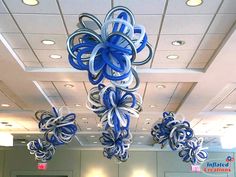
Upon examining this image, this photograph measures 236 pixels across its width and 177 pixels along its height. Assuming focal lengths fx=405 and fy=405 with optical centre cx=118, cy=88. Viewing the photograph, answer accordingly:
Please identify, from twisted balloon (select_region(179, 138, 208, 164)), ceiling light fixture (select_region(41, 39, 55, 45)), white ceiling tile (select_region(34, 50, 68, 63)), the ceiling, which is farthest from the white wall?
ceiling light fixture (select_region(41, 39, 55, 45))

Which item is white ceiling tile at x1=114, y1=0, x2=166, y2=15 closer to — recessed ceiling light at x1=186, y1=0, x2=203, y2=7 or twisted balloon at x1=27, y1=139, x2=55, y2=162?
recessed ceiling light at x1=186, y1=0, x2=203, y2=7

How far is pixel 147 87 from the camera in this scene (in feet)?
29.9

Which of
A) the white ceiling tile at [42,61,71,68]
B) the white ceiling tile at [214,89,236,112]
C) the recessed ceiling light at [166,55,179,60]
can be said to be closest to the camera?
the recessed ceiling light at [166,55,179,60]

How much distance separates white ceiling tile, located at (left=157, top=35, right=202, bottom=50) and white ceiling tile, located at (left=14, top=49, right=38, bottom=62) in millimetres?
2191

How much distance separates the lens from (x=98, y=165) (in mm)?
17953

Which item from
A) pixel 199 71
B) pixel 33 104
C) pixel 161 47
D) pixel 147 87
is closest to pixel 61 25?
pixel 161 47

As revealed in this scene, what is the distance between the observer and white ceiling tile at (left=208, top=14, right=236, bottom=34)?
527 cm

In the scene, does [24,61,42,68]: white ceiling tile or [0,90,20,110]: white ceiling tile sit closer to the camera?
[24,61,42,68]: white ceiling tile

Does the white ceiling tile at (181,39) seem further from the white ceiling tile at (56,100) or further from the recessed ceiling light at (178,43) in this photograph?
the white ceiling tile at (56,100)

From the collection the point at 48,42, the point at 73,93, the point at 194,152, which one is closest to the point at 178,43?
the point at 48,42

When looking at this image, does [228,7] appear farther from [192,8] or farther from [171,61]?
[171,61]

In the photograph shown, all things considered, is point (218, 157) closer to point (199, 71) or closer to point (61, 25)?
point (199, 71)

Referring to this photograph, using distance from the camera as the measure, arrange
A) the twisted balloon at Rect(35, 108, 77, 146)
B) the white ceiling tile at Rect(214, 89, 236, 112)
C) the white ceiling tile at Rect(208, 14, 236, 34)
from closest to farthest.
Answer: the white ceiling tile at Rect(208, 14, 236, 34) → the twisted balloon at Rect(35, 108, 77, 146) → the white ceiling tile at Rect(214, 89, 236, 112)

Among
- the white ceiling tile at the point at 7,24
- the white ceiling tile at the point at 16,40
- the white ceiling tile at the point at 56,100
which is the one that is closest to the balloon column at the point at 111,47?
the white ceiling tile at the point at 7,24
